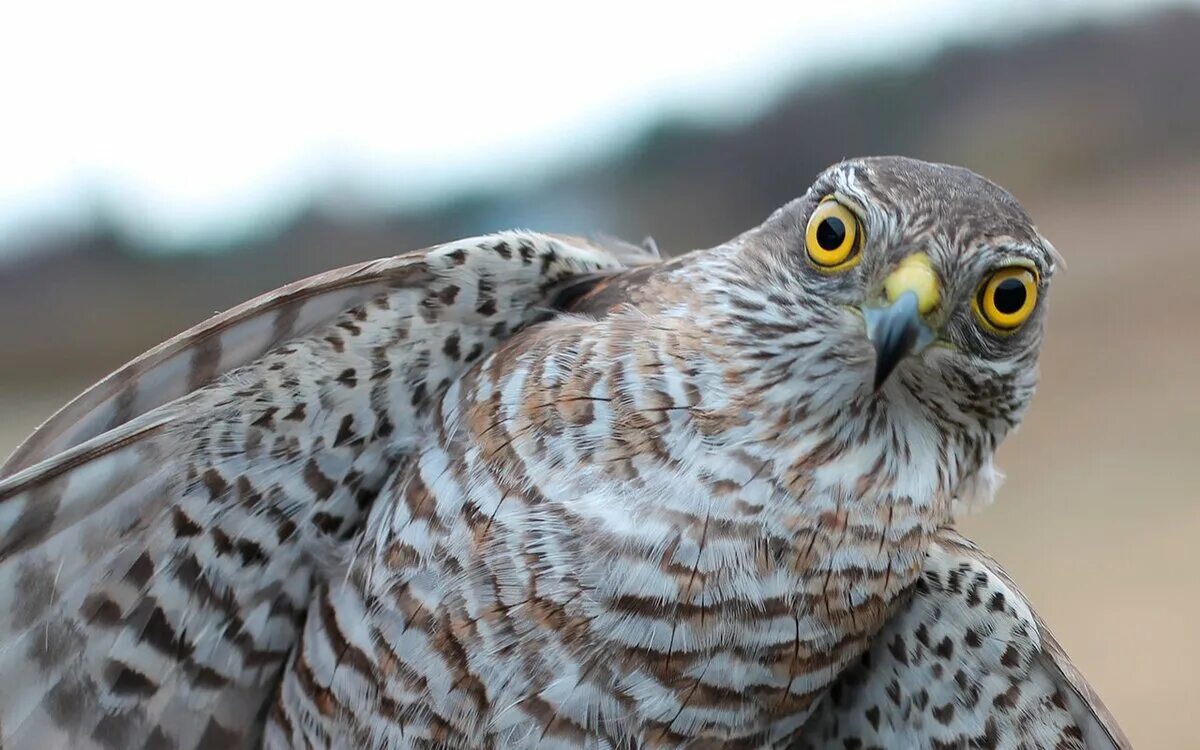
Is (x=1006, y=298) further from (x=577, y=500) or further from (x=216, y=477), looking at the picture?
(x=216, y=477)

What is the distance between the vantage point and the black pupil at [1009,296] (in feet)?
2.76

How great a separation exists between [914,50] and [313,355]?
4.60 ft

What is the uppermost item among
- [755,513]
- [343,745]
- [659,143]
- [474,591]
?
[659,143]

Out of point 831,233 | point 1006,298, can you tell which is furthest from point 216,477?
point 1006,298

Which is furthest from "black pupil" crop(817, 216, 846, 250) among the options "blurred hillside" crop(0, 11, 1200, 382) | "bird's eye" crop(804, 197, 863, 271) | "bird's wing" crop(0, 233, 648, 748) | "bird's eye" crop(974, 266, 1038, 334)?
"blurred hillside" crop(0, 11, 1200, 382)

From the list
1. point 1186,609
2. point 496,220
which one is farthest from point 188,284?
point 1186,609

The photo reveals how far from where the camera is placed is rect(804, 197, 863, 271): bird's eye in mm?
847

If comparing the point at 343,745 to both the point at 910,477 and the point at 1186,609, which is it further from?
the point at 1186,609

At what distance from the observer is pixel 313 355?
0.93 metres

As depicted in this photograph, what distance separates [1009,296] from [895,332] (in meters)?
0.15

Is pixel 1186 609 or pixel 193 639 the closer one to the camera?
pixel 193 639

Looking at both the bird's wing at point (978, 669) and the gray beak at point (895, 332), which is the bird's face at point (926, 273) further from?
the bird's wing at point (978, 669)

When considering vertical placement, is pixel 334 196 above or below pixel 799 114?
below

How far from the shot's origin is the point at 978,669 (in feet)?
3.14
